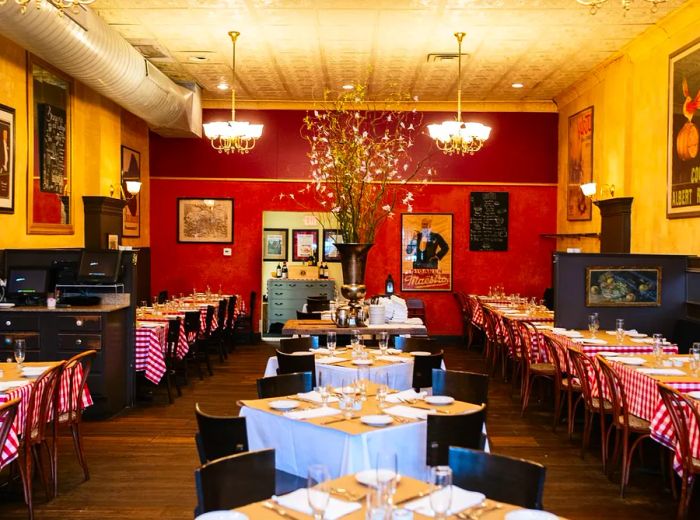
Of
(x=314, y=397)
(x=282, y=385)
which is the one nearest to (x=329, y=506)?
(x=314, y=397)

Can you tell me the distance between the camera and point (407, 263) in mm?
14211

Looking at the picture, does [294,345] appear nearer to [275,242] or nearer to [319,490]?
[319,490]

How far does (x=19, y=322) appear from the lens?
7.58 metres

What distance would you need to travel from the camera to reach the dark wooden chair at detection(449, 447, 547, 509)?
3074 millimetres

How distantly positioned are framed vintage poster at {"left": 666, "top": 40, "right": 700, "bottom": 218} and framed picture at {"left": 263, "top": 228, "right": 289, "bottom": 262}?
7.12m

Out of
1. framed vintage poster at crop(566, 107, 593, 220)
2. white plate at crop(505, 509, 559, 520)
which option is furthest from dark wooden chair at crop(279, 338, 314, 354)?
framed vintage poster at crop(566, 107, 593, 220)

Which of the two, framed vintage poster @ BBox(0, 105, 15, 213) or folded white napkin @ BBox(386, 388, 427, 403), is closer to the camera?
folded white napkin @ BBox(386, 388, 427, 403)

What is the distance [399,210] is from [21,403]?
985 centimetres

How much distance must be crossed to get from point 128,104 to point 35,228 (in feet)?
6.65

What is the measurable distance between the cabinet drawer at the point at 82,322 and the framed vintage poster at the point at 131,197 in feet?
16.1

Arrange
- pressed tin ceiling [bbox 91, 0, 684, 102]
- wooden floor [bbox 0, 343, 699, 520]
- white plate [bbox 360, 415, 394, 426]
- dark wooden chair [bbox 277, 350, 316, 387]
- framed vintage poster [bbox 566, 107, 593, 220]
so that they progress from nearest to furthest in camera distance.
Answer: white plate [bbox 360, 415, 394, 426], wooden floor [bbox 0, 343, 699, 520], dark wooden chair [bbox 277, 350, 316, 387], pressed tin ceiling [bbox 91, 0, 684, 102], framed vintage poster [bbox 566, 107, 593, 220]

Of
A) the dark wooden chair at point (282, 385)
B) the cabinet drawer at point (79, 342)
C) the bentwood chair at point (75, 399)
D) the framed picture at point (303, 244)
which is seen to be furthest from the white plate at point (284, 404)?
the framed picture at point (303, 244)

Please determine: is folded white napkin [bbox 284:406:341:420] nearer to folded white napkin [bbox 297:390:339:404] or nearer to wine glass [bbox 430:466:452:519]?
folded white napkin [bbox 297:390:339:404]

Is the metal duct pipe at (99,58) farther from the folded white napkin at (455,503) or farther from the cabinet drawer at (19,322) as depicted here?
the folded white napkin at (455,503)
